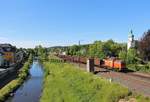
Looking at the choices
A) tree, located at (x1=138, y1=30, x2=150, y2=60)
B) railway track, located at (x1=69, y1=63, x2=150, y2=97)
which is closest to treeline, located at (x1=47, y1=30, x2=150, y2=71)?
tree, located at (x1=138, y1=30, x2=150, y2=60)

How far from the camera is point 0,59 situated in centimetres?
10462

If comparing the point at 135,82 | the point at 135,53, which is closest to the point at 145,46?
the point at 135,82

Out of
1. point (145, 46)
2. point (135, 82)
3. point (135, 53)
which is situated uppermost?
point (145, 46)

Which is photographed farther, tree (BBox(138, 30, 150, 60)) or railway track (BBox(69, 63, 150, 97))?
tree (BBox(138, 30, 150, 60))

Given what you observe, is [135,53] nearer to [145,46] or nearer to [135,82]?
[145,46]

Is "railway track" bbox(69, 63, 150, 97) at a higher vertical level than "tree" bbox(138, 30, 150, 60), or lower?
lower

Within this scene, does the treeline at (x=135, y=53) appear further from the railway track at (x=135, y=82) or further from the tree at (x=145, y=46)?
the railway track at (x=135, y=82)

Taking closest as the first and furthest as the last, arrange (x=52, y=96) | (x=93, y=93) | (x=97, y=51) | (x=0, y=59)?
1. (x=93, y=93)
2. (x=52, y=96)
3. (x=0, y=59)
4. (x=97, y=51)

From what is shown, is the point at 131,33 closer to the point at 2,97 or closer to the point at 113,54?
the point at 113,54

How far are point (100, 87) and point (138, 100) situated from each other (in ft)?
35.1

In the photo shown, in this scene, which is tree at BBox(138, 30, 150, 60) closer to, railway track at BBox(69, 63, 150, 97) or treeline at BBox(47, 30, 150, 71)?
treeline at BBox(47, 30, 150, 71)

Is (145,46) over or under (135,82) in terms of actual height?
over

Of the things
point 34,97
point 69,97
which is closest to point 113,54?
point 34,97

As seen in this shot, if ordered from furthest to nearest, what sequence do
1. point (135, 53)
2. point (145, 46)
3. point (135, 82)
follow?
point (135, 53) < point (145, 46) < point (135, 82)
